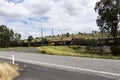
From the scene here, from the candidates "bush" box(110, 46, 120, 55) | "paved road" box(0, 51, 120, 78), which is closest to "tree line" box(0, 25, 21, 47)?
"bush" box(110, 46, 120, 55)

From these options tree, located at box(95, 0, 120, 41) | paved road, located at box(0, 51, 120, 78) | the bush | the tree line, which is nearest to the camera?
paved road, located at box(0, 51, 120, 78)

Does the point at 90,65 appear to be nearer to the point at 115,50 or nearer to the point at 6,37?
the point at 115,50

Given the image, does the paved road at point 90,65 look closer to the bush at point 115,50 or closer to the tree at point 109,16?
the bush at point 115,50

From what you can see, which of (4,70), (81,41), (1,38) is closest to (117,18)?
(81,41)

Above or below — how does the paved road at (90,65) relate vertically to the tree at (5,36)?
below

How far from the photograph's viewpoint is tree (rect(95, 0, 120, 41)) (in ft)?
158

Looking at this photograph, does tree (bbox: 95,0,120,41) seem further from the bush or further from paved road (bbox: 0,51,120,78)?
paved road (bbox: 0,51,120,78)

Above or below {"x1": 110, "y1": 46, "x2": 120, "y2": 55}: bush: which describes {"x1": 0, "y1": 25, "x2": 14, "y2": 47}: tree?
above

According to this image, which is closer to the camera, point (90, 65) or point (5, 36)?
point (90, 65)

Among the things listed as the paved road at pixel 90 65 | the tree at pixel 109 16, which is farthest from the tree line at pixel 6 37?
the paved road at pixel 90 65

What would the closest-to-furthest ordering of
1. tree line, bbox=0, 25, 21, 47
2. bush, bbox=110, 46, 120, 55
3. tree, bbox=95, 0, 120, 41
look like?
bush, bbox=110, 46, 120, 55 → tree, bbox=95, 0, 120, 41 → tree line, bbox=0, 25, 21, 47

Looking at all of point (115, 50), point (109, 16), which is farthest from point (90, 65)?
point (109, 16)

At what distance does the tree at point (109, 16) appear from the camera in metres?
48.2

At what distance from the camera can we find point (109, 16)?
48.6 meters
